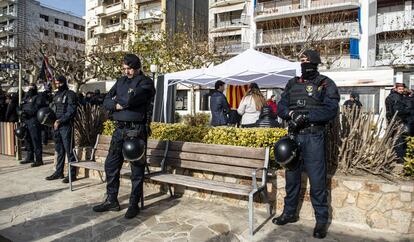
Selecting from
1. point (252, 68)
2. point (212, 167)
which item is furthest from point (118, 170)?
point (252, 68)

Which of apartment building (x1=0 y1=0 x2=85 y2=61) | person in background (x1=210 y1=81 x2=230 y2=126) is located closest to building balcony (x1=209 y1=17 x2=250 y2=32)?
apartment building (x1=0 y1=0 x2=85 y2=61)

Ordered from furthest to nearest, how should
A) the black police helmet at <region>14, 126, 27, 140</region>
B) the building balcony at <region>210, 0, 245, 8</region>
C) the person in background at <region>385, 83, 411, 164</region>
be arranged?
the building balcony at <region>210, 0, 245, 8</region>
the person in background at <region>385, 83, 411, 164</region>
the black police helmet at <region>14, 126, 27, 140</region>

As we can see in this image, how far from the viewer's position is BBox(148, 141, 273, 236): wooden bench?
4.10 meters

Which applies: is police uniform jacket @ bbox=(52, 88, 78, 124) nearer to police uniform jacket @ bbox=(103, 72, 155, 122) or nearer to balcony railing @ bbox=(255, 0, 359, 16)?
police uniform jacket @ bbox=(103, 72, 155, 122)

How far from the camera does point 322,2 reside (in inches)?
1226

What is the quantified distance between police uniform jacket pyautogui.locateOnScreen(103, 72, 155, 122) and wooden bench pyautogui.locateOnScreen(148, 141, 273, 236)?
0.94 meters

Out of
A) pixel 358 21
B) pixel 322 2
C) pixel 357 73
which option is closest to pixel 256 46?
pixel 322 2

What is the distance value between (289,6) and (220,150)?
31.6 meters

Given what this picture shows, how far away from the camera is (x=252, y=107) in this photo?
7.27m

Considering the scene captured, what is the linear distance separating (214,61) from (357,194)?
61.5ft

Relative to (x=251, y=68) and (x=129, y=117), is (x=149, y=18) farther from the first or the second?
(x=129, y=117)

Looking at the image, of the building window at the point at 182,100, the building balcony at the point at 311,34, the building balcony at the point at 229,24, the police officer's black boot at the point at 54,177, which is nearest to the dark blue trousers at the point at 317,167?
the police officer's black boot at the point at 54,177

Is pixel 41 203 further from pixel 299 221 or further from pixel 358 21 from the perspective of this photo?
pixel 358 21

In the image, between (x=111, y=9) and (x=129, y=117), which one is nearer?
(x=129, y=117)
